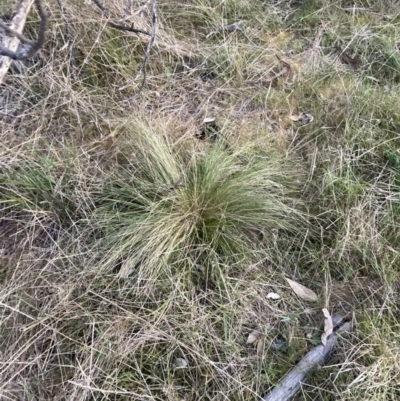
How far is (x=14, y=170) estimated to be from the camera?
213 cm

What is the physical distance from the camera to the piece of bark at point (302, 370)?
171 cm

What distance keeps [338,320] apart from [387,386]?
286 millimetres

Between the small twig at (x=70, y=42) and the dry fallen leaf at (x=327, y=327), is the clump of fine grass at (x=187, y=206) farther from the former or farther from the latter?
the small twig at (x=70, y=42)

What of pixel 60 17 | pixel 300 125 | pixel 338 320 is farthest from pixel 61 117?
pixel 338 320

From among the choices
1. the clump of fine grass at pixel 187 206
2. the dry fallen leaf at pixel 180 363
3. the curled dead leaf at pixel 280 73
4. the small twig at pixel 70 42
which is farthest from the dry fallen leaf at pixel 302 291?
the small twig at pixel 70 42

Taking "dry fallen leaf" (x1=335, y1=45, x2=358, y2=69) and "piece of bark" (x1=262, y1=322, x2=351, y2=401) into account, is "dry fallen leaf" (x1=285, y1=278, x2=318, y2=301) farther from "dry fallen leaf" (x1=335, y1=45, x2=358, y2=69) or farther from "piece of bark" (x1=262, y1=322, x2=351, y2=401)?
"dry fallen leaf" (x1=335, y1=45, x2=358, y2=69)

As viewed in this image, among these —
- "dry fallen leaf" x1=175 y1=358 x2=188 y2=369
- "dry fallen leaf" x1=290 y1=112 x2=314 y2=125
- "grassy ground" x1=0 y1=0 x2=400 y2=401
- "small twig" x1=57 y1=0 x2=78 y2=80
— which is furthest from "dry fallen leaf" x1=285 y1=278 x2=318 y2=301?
"small twig" x1=57 y1=0 x2=78 y2=80

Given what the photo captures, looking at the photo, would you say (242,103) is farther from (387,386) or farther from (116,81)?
(387,386)

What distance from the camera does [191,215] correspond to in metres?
2.02

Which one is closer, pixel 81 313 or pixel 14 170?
pixel 81 313

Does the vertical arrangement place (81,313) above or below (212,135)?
below

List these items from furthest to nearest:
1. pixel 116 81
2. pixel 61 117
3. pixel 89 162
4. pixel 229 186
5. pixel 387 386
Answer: pixel 116 81 → pixel 61 117 → pixel 89 162 → pixel 229 186 → pixel 387 386

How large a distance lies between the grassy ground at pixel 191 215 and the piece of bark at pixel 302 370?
0.10 feet

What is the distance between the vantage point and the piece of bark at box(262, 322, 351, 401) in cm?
171
